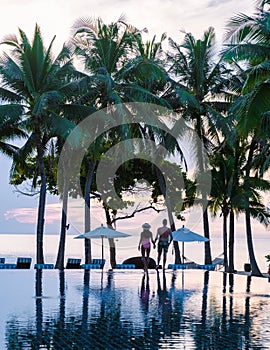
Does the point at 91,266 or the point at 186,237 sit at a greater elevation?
the point at 186,237

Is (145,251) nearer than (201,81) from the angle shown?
Yes

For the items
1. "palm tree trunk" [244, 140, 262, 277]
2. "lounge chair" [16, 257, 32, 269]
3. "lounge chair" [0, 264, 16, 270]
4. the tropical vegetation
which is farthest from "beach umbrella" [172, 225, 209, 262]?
"palm tree trunk" [244, 140, 262, 277]

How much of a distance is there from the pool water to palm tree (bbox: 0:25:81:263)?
7720 mm

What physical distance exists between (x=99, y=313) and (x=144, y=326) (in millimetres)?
1653

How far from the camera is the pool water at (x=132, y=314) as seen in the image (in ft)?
30.5

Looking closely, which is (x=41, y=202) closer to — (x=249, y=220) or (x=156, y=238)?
(x=156, y=238)

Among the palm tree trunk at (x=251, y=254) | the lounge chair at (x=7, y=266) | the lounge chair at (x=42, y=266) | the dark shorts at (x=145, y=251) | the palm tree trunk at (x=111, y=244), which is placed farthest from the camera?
the palm tree trunk at (x=111, y=244)

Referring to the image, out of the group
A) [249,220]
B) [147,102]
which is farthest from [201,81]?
[249,220]

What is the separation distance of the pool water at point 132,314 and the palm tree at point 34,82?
7720 mm

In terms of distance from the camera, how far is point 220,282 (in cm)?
1978

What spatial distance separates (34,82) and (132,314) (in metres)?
15.6

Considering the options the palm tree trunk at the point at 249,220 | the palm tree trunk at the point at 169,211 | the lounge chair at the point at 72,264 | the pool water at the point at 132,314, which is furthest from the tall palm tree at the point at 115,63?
the pool water at the point at 132,314

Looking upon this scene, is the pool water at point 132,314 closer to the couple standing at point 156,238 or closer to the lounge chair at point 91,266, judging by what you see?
the couple standing at point 156,238

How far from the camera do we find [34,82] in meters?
26.0
